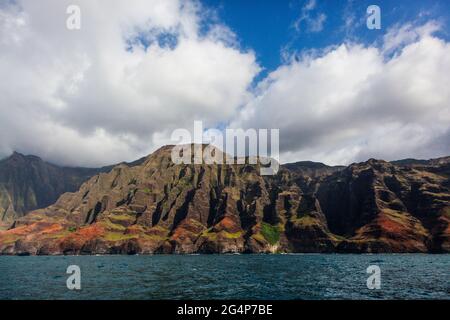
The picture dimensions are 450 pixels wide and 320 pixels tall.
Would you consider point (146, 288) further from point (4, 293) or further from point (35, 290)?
point (4, 293)

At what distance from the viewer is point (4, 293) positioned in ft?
217
